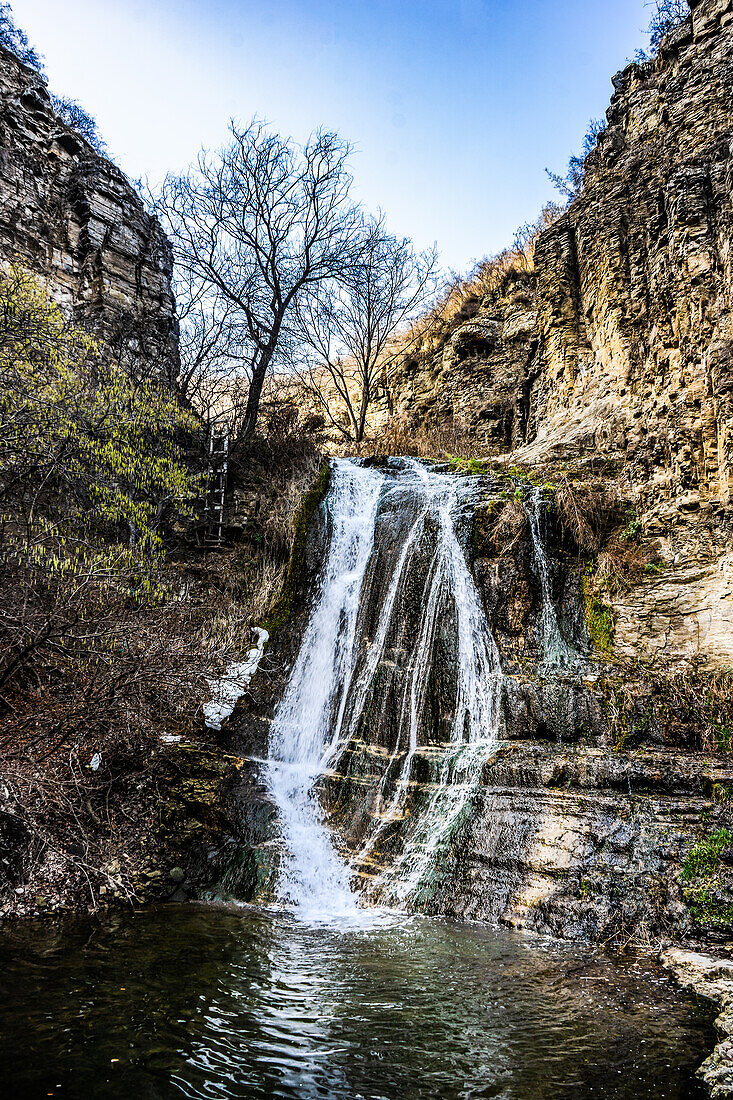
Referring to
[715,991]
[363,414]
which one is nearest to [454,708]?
[715,991]

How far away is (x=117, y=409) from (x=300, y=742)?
218 inches

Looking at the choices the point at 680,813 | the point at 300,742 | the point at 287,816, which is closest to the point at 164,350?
the point at 300,742

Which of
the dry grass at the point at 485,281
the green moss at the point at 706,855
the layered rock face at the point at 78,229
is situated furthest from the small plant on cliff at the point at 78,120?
the green moss at the point at 706,855

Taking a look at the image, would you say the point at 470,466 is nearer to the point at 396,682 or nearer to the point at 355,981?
the point at 396,682

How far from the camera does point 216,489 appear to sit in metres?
15.4

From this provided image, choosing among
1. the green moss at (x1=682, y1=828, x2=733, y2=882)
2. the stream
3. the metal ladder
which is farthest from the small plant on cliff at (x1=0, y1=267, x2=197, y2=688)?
the green moss at (x1=682, y1=828, x2=733, y2=882)

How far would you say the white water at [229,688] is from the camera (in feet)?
29.5

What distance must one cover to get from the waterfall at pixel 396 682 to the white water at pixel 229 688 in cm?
69

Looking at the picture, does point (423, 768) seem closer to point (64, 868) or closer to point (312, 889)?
point (312, 889)

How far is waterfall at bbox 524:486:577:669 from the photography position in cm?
955

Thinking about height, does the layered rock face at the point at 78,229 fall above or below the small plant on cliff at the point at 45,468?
above

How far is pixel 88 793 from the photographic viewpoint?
6.73m

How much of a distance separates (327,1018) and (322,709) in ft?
18.7

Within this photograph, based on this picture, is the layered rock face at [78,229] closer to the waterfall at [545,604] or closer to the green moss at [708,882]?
the waterfall at [545,604]
